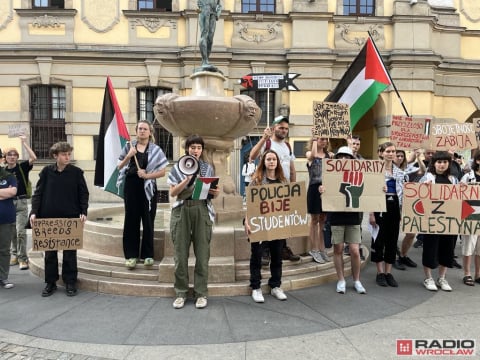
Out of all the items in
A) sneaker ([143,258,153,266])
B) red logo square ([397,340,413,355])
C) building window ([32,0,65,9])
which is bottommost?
red logo square ([397,340,413,355])

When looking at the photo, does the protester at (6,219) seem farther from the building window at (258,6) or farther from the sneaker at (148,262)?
the building window at (258,6)

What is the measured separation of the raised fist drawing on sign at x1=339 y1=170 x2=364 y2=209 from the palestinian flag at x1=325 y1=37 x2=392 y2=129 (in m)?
2.08

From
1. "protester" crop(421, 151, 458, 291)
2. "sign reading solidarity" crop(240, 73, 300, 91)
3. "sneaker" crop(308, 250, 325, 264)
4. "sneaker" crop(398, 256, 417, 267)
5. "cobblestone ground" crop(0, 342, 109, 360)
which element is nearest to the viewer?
"cobblestone ground" crop(0, 342, 109, 360)

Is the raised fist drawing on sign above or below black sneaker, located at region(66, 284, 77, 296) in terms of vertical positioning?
above

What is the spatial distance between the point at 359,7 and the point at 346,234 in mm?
14394

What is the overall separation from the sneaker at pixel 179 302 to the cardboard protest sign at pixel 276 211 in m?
0.98

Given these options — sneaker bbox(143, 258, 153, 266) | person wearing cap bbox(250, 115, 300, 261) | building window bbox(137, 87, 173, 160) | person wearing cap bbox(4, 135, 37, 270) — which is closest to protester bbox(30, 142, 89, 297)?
sneaker bbox(143, 258, 153, 266)

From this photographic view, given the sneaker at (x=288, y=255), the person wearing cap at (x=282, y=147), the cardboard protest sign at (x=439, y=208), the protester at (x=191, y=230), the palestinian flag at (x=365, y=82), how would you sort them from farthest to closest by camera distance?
the palestinian flag at (x=365, y=82)
the sneaker at (x=288, y=255)
the person wearing cap at (x=282, y=147)
the cardboard protest sign at (x=439, y=208)
the protester at (x=191, y=230)

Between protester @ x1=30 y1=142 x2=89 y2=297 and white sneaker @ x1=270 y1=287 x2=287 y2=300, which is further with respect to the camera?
protester @ x1=30 y1=142 x2=89 y2=297

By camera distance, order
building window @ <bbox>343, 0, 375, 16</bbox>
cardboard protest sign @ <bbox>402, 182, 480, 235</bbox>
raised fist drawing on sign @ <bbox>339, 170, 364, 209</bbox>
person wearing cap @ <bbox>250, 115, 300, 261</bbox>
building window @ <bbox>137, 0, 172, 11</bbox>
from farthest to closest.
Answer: building window @ <bbox>343, 0, 375, 16</bbox>
building window @ <bbox>137, 0, 172, 11</bbox>
person wearing cap @ <bbox>250, 115, 300, 261</bbox>
cardboard protest sign @ <bbox>402, 182, 480, 235</bbox>
raised fist drawing on sign @ <bbox>339, 170, 364, 209</bbox>

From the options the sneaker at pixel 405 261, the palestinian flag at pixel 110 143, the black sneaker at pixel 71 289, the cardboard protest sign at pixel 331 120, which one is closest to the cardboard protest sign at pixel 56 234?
the black sneaker at pixel 71 289

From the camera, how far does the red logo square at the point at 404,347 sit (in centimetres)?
323

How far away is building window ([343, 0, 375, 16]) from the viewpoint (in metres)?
16.0

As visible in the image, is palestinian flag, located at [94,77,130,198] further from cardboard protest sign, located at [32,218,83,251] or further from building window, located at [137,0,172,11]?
building window, located at [137,0,172,11]
